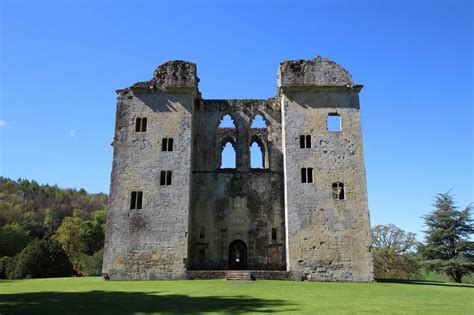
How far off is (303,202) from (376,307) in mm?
12750

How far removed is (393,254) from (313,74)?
1010 inches

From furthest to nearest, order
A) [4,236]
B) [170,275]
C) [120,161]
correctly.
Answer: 1. [4,236]
2. [120,161]
3. [170,275]

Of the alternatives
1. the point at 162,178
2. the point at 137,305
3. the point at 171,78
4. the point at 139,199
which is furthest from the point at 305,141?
the point at 137,305

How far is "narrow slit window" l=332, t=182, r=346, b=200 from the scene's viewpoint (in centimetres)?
2470

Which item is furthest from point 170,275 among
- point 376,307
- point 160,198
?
point 376,307

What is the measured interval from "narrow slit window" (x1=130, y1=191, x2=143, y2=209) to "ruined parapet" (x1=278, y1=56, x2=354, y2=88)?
11242 millimetres

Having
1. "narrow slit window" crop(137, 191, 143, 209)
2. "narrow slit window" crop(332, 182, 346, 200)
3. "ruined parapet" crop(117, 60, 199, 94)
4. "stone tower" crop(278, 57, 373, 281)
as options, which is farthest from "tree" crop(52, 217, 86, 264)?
"narrow slit window" crop(332, 182, 346, 200)

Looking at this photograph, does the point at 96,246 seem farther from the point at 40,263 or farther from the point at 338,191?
the point at 338,191

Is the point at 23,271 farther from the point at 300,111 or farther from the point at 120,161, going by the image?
the point at 300,111

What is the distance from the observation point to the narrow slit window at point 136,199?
82.1 ft

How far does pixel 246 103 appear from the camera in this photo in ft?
93.1

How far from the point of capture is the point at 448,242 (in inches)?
1244

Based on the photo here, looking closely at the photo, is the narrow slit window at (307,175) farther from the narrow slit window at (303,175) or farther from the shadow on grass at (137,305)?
the shadow on grass at (137,305)

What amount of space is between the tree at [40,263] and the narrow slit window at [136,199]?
8.93 m
